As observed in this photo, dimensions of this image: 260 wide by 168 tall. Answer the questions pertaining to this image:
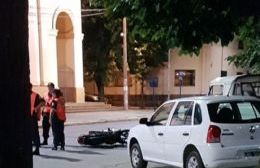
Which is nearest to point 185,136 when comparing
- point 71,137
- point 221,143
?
point 221,143

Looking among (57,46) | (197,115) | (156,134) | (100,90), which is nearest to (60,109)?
(156,134)

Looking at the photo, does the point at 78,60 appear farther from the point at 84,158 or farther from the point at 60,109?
the point at 84,158

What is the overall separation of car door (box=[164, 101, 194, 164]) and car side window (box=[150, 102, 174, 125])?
360mm

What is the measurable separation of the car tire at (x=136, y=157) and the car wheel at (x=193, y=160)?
2.08m

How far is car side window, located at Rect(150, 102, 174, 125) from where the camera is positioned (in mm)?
12070

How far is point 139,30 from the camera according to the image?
38.4ft

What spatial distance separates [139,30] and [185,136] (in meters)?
2.22

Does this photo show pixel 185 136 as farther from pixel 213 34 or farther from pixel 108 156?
pixel 108 156

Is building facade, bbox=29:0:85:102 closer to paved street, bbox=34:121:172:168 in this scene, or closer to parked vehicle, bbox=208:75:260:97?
paved street, bbox=34:121:172:168

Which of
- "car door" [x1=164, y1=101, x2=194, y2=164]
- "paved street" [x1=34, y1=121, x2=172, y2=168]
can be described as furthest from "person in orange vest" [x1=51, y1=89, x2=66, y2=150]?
"car door" [x1=164, y1=101, x2=194, y2=164]

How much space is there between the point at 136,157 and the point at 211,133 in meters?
3.12

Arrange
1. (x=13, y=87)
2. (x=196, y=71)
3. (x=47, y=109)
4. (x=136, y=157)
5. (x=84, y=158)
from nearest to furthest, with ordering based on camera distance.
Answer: (x=13, y=87) < (x=136, y=157) < (x=84, y=158) < (x=47, y=109) < (x=196, y=71)

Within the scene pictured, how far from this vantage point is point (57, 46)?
47.6 metres

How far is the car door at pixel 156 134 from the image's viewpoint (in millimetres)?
11992
